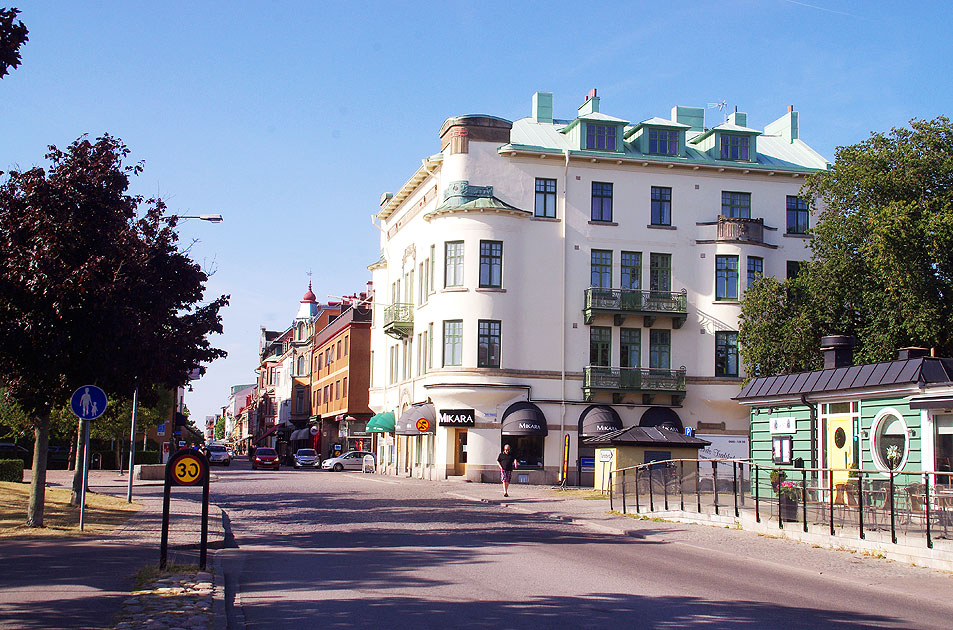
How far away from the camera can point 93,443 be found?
56.9 meters

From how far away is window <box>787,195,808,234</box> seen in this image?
154 ft

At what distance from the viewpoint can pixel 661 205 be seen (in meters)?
46.1

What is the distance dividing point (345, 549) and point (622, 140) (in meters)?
34.2

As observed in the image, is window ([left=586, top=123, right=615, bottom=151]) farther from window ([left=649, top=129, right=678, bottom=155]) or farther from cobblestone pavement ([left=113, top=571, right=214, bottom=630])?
cobblestone pavement ([left=113, top=571, right=214, bottom=630])

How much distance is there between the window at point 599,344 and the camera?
44969 millimetres

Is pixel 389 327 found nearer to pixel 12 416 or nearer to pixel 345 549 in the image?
pixel 12 416

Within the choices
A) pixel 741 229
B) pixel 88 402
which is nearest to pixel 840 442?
pixel 88 402

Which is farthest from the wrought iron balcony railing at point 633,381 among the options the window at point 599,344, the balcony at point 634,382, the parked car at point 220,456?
the parked car at point 220,456

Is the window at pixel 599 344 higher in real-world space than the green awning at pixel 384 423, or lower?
higher

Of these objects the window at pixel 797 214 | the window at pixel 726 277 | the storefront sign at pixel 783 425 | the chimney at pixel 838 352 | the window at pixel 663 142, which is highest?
the window at pixel 663 142

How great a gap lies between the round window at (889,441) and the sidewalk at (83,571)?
514 inches

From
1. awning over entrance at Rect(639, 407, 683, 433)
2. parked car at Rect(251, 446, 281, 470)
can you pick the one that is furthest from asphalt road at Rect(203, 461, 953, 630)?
parked car at Rect(251, 446, 281, 470)

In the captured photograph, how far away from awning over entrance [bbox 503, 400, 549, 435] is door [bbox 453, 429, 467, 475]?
2525mm

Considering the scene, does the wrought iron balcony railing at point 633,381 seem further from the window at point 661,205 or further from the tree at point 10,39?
the tree at point 10,39
